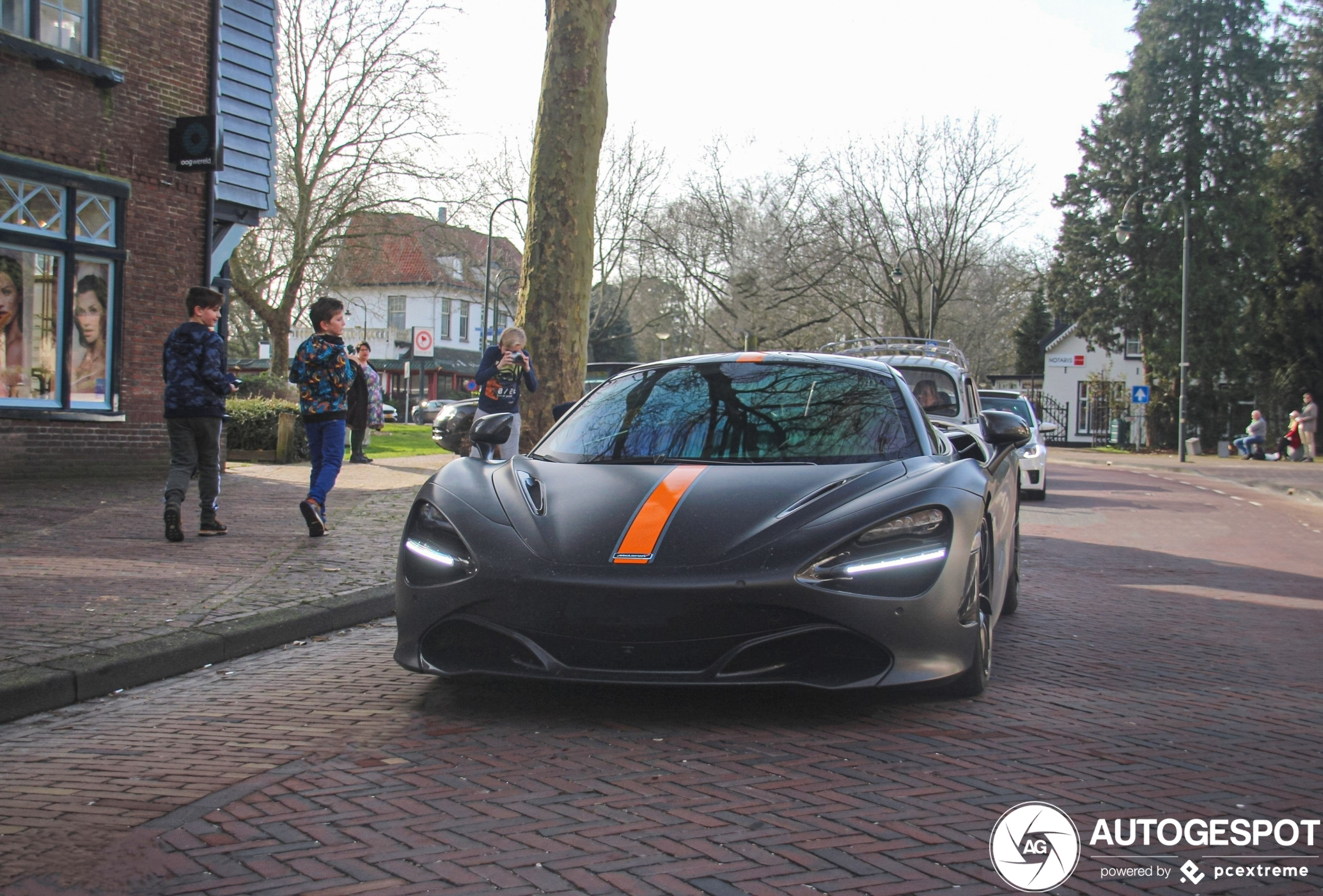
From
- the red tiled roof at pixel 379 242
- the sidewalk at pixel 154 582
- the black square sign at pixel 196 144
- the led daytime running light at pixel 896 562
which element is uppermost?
the red tiled roof at pixel 379 242

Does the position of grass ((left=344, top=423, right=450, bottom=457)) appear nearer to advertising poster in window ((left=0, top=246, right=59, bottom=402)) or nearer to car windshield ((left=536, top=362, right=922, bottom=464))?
advertising poster in window ((left=0, top=246, right=59, bottom=402))

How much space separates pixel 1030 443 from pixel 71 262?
1188cm

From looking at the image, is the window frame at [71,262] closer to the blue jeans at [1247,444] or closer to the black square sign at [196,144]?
the black square sign at [196,144]

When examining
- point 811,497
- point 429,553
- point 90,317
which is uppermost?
point 90,317

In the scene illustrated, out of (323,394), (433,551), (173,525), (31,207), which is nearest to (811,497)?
(433,551)

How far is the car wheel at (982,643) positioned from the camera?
4305mm

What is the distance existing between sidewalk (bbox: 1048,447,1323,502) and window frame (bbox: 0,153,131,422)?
1496cm

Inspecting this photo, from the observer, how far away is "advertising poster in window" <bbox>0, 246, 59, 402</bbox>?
12273 mm

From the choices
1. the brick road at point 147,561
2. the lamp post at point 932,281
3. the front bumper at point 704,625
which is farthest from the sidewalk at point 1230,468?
the front bumper at point 704,625

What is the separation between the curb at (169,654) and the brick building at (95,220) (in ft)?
24.7

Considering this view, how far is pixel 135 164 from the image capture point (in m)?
13.0

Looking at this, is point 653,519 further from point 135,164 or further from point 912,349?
point 912,349

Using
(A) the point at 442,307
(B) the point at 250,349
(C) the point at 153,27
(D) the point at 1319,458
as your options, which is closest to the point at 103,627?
(C) the point at 153,27

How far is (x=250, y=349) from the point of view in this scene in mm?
62625
